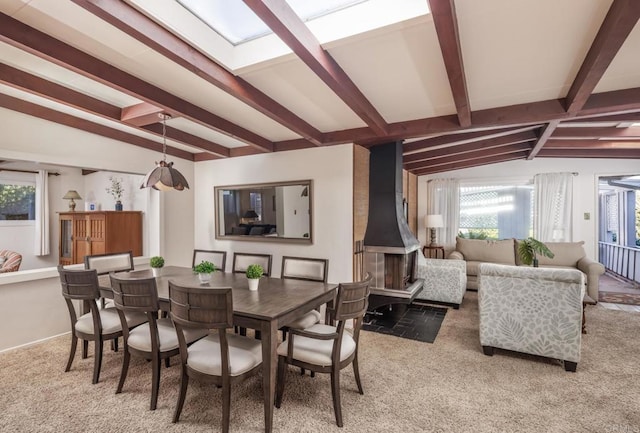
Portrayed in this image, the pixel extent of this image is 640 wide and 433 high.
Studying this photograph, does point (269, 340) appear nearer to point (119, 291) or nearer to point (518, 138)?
point (119, 291)

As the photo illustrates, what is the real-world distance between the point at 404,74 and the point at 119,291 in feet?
8.70

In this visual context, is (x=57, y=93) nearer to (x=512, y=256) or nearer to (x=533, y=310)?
(x=533, y=310)

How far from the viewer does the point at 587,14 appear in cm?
176

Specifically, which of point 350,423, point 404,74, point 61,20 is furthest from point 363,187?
point 61,20

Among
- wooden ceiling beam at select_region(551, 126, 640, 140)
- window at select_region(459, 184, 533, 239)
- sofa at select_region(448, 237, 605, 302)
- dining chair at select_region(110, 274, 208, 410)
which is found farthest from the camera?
window at select_region(459, 184, 533, 239)

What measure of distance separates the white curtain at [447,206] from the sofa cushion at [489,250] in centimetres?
62

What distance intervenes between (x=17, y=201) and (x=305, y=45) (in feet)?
17.8

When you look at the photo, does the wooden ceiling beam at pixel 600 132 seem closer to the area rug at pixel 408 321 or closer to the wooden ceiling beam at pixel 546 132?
the wooden ceiling beam at pixel 546 132

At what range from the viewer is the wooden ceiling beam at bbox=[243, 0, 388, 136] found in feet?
5.29

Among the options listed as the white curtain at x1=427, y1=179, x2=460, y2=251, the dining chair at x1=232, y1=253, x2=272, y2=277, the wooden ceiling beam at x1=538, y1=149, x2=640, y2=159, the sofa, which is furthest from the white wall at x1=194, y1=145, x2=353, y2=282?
the wooden ceiling beam at x1=538, y1=149, x2=640, y2=159

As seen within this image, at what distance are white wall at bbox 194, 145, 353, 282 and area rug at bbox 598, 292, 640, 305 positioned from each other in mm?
4421

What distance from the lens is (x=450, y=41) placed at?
1.83m

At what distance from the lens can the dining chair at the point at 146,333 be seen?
2.22 m

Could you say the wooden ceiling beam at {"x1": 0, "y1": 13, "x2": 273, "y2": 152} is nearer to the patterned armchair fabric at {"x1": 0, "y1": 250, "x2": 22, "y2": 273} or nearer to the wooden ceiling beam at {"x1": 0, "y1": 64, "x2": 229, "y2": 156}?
the wooden ceiling beam at {"x1": 0, "y1": 64, "x2": 229, "y2": 156}
